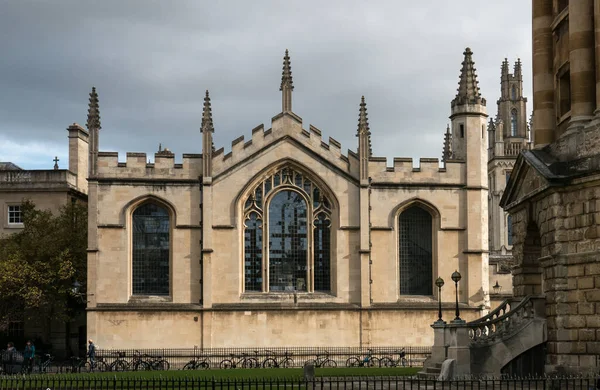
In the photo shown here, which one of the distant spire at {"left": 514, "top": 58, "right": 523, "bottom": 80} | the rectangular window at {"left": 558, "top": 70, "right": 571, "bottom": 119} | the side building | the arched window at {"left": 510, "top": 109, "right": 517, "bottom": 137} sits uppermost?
the distant spire at {"left": 514, "top": 58, "right": 523, "bottom": 80}

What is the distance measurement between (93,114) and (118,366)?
12022 mm

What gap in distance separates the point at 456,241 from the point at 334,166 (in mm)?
7066

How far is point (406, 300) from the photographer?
161 feet

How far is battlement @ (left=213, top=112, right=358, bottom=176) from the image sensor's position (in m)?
48.8

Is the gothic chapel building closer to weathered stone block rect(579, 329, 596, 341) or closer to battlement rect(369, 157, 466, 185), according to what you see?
battlement rect(369, 157, 466, 185)

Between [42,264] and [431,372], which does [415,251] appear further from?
[42,264]

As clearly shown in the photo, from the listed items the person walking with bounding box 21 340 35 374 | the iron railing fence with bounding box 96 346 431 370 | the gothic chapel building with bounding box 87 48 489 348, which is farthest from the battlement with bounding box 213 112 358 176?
the person walking with bounding box 21 340 35 374

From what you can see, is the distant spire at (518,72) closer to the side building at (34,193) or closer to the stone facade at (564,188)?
the side building at (34,193)

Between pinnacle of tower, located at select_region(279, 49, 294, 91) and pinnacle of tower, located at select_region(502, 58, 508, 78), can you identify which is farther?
pinnacle of tower, located at select_region(502, 58, 508, 78)

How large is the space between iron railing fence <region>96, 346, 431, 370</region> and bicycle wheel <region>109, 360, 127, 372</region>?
2.37 feet

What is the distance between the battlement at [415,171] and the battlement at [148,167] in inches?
344

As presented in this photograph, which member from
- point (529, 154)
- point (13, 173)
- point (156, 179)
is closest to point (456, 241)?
point (156, 179)

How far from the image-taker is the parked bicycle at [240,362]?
4530 centimetres

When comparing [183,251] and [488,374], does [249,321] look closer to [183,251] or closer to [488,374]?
[183,251]
